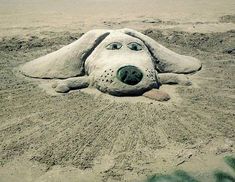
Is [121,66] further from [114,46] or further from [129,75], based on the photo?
[114,46]

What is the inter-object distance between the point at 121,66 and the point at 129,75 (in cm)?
27

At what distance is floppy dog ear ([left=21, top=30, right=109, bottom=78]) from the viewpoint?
688cm

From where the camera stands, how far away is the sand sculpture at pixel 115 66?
6.03 metres

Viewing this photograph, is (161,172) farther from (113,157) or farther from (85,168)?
(85,168)

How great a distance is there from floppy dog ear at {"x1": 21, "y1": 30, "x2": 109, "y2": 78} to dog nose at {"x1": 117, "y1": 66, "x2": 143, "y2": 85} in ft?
3.72

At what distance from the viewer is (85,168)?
14.1 ft

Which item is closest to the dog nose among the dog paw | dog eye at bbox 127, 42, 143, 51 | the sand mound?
the sand mound

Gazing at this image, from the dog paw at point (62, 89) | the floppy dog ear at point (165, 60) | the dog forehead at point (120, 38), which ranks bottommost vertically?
the dog paw at point (62, 89)

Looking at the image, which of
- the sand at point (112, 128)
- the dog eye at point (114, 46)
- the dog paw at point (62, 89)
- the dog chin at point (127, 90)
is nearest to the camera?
the sand at point (112, 128)

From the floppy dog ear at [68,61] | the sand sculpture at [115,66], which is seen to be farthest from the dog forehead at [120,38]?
the floppy dog ear at [68,61]

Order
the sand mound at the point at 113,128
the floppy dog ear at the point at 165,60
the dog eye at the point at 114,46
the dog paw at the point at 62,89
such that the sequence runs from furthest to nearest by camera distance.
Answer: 1. the floppy dog ear at the point at 165,60
2. the dog eye at the point at 114,46
3. the dog paw at the point at 62,89
4. the sand mound at the point at 113,128

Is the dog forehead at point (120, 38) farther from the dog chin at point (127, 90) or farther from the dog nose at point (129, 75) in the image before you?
the dog chin at point (127, 90)

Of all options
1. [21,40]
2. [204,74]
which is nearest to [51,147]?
[204,74]

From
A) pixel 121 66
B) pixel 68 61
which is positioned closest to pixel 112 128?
pixel 121 66
